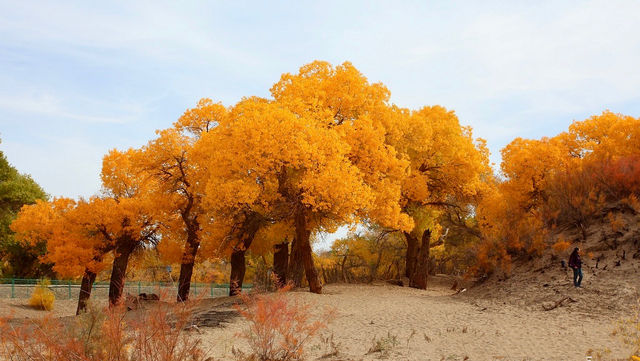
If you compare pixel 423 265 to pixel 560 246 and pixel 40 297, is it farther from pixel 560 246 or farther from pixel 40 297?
pixel 40 297

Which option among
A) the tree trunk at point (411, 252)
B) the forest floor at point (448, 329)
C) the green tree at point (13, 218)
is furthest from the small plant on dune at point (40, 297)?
the tree trunk at point (411, 252)

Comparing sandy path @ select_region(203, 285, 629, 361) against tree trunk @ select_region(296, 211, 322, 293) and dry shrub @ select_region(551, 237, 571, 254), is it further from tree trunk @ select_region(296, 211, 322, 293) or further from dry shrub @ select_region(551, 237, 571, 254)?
dry shrub @ select_region(551, 237, 571, 254)

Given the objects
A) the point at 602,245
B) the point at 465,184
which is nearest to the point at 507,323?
the point at 602,245

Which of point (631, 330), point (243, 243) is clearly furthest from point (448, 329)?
point (243, 243)

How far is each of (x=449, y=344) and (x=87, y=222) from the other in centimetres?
2078

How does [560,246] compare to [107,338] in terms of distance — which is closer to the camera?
[107,338]

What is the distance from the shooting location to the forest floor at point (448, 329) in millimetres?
11055

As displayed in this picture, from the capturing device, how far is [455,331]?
542 inches

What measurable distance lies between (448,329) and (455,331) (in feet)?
0.61

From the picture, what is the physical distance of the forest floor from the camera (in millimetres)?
11055

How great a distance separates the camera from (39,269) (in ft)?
145

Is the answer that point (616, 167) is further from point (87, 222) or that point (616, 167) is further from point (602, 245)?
point (87, 222)

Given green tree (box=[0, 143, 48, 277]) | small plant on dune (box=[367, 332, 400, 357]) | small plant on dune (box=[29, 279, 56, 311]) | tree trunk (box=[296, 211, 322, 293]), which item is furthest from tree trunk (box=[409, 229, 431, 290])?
green tree (box=[0, 143, 48, 277])

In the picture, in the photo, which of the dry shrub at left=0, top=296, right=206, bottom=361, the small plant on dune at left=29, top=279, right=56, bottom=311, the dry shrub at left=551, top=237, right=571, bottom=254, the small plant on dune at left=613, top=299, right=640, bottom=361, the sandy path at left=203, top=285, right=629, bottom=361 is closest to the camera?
the dry shrub at left=0, top=296, right=206, bottom=361
